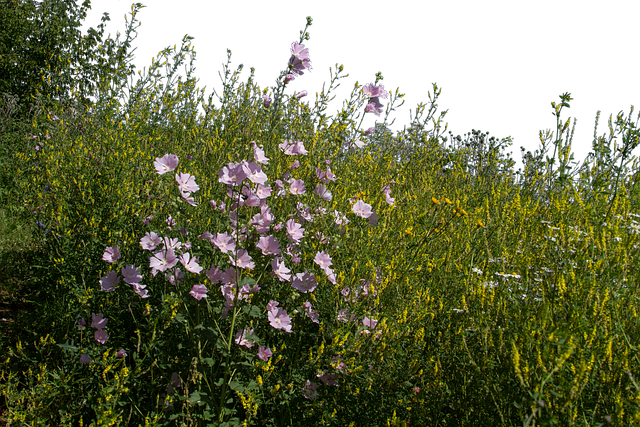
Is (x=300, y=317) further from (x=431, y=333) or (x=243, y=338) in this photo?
(x=431, y=333)

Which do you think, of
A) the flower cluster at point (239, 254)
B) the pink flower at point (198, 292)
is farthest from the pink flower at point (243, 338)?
the pink flower at point (198, 292)

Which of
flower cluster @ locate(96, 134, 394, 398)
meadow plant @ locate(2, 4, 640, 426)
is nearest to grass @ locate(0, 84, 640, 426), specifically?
meadow plant @ locate(2, 4, 640, 426)

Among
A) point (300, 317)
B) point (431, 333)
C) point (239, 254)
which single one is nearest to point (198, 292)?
point (239, 254)

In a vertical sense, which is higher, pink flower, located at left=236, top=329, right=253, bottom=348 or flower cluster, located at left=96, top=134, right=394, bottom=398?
flower cluster, located at left=96, top=134, right=394, bottom=398

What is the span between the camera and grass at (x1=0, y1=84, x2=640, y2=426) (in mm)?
1582

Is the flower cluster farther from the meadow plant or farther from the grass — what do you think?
the grass

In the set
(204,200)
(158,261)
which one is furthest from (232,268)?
(204,200)

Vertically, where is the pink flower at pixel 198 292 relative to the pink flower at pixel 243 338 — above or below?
above

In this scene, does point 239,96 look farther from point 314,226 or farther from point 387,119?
point 314,226

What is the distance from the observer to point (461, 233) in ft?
10.1

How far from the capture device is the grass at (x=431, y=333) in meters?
1.58

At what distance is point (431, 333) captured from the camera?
2.11 metres

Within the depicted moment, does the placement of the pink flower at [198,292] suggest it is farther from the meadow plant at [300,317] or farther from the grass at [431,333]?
the grass at [431,333]

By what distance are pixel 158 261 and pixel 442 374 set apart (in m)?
1.11
